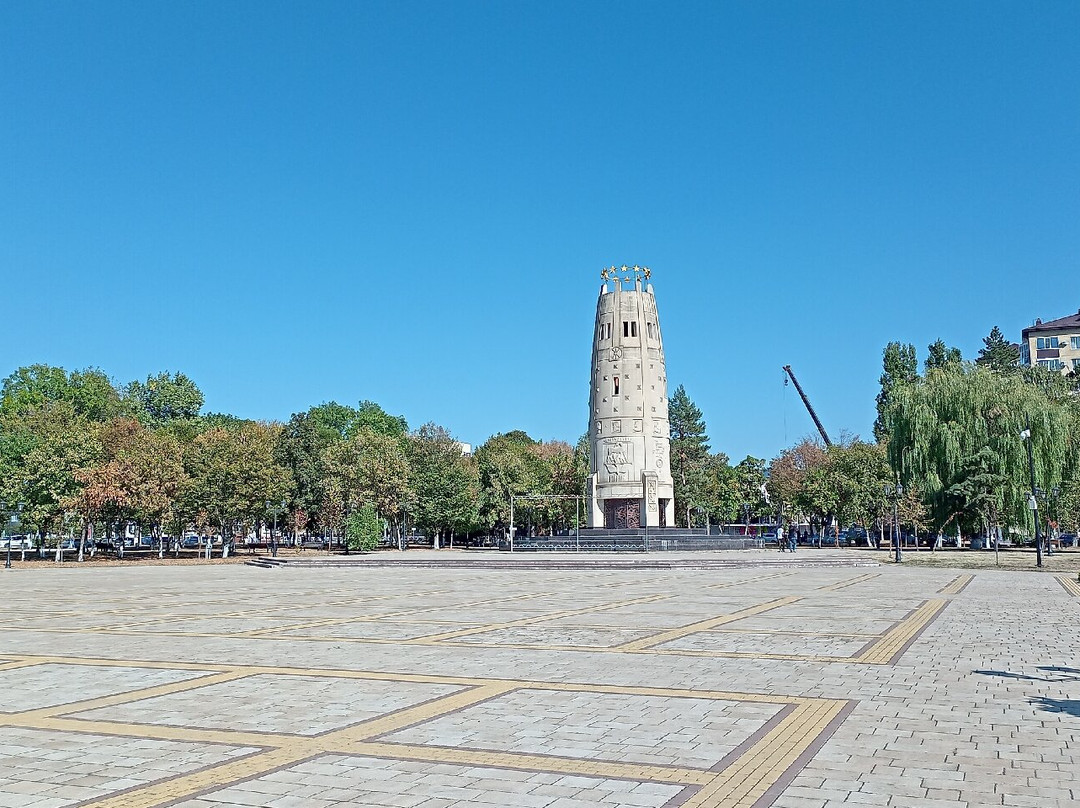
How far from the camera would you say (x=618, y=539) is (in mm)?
54094

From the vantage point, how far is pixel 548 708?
916cm

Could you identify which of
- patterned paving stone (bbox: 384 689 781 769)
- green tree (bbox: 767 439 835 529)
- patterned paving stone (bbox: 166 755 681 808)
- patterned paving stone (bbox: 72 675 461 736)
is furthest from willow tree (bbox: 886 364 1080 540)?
patterned paving stone (bbox: 166 755 681 808)

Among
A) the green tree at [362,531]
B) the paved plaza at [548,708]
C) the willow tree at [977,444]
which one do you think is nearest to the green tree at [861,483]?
the willow tree at [977,444]

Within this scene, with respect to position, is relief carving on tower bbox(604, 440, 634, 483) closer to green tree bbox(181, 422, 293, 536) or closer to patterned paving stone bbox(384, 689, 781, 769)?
green tree bbox(181, 422, 293, 536)

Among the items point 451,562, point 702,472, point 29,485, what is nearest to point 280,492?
point 29,485

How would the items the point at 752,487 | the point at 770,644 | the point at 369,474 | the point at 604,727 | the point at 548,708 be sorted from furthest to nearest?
the point at 752,487
the point at 369,474
the point at 770,644
the point at 548,708
the point at 604,727

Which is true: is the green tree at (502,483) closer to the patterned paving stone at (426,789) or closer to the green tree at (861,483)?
the green tree at (861,483)

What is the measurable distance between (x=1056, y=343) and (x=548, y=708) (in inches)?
4727

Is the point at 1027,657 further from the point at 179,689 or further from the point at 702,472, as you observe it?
the point at 702,472

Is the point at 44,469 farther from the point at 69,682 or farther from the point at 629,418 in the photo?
the point at 69,682

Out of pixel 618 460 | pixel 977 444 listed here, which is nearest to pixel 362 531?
pixel 618 460

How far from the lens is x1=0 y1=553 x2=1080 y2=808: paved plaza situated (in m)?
6.46

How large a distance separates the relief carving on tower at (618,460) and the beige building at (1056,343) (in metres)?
73.4

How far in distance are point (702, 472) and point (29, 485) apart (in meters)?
54.9
